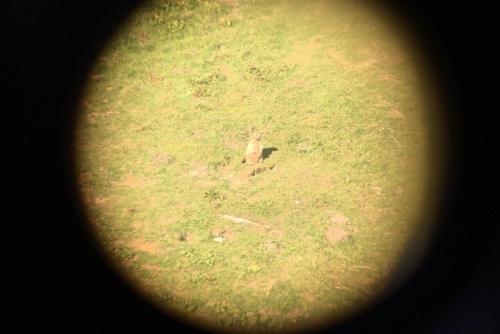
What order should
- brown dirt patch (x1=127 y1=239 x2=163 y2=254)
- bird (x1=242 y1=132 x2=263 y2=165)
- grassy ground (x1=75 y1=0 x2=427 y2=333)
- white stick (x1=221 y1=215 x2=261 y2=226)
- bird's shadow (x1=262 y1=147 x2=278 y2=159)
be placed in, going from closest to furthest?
grassy ground (x1=75 y1=0 x2=427 y2=333)
brown dirt patch (x1=127 y1=239 x2=163 y2=254)
white stick (x1=221 y1=215 x2=261 y2=226)
bird (x1=242 y1=132 x2=263 y2=165)
bird's shadow (x1=262 y1=147 x2=278 y2=159)

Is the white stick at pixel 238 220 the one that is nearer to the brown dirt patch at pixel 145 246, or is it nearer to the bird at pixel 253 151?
the brown dirt patch at pixel 145 246

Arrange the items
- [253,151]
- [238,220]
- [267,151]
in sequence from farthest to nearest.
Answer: [267,151] < [253,151] < [238,220]

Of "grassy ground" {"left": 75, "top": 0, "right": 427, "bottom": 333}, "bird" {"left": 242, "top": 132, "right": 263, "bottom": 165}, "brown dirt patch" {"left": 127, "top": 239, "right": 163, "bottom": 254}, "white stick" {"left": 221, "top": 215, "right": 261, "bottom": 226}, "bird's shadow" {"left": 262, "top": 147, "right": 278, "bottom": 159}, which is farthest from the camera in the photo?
"bird's shadow" {"left": 262, "top": 147, "right": 278, "bottom": 159}

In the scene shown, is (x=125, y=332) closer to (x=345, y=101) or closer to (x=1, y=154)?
(x=1, y=154)

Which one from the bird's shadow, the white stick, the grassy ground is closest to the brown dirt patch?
the grassy ground

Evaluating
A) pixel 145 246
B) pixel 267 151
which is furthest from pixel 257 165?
pixel 145 246

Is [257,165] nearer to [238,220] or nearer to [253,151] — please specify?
[253,151]

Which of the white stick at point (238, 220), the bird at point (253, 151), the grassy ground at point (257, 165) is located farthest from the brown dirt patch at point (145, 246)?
the bird at point (253, 151)

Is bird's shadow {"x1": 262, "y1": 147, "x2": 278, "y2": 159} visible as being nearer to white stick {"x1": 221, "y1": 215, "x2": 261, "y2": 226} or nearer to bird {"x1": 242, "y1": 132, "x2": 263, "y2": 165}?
bird {"x1": 242, "y1": 132, "x2": 263, "y2": 165}
